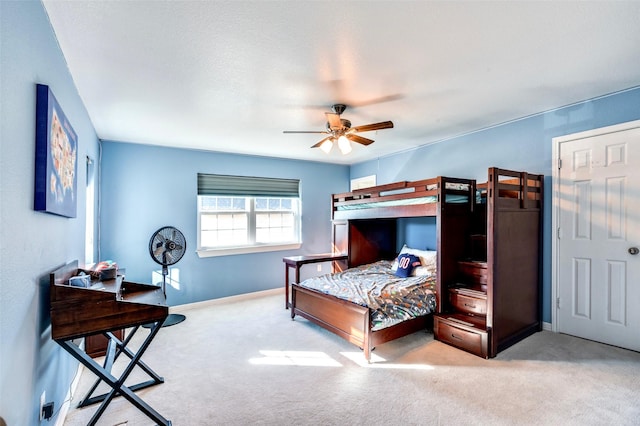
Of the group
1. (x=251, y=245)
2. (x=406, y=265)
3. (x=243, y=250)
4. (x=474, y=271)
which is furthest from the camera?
(x=251, y=245)

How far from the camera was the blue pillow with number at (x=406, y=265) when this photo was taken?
379 centimetres

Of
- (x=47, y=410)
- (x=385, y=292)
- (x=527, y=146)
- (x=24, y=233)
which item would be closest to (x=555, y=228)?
(x=527, y=146)

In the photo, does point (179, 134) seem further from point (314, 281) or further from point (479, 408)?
point (479, 408)

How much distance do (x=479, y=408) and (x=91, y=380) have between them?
9.63 ft

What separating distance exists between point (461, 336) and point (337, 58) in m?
2.66

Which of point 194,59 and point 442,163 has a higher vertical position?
point 194,59

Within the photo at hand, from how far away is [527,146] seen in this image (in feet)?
11.1

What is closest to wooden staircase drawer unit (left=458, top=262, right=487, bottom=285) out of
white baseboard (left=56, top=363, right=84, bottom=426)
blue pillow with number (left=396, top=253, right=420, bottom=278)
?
blue pillow with number (left=396, top=253, right=420, bottom=278)

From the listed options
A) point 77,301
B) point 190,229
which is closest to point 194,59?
point 77,301

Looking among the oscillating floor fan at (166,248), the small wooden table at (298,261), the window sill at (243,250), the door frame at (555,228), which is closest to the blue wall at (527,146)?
the door frame at (555,228)

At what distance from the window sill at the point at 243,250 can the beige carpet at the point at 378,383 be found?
1445mm

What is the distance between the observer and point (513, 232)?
297 centimetres

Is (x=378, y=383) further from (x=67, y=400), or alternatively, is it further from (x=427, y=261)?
(x=67, y=400)

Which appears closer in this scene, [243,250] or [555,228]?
[555,228]
